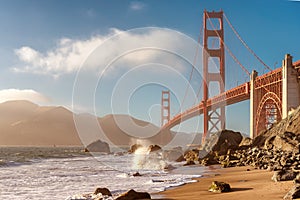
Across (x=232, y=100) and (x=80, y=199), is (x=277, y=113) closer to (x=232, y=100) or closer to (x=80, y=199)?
(x=232, y=100)

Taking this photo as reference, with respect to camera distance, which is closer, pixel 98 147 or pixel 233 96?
pixel 233 96

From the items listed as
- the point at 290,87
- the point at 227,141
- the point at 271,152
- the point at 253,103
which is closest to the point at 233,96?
the point at 253,103

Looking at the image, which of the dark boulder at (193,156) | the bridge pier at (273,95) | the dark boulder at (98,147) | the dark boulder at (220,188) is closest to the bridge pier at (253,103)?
the bridge pier at (273,95)

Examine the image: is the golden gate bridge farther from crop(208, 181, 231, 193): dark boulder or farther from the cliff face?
crop(208, 181, 231, 193): dark boulder

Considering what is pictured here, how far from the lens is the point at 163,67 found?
476 inches

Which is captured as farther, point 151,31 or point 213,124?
point 213,124

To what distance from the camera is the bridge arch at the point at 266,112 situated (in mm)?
22362

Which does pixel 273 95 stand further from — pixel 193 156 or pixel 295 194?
pixel 295 194

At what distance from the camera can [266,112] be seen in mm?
23688

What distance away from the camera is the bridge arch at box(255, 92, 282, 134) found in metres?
22.4

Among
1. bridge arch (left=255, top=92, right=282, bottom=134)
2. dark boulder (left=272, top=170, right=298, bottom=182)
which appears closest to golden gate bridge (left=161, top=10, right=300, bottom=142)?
bridge arch (left=255, top=92, right=282, bottom=134)

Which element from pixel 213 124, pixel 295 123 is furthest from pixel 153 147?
pixel 295 123

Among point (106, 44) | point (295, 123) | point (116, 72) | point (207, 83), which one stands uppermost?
point (207, 83)

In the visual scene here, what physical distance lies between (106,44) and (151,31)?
126 centimetres
